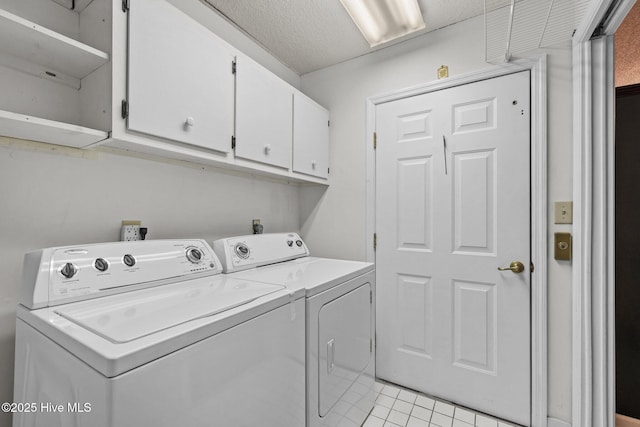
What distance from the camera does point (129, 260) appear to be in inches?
45.9

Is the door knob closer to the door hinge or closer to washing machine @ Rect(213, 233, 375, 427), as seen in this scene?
washing machine @ Rect(213, 233, 375, 427)

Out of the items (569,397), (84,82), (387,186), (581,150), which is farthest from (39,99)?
(569,397)

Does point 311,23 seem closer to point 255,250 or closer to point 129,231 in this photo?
point 255,250

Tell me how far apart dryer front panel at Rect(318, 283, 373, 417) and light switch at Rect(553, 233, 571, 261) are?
108cm

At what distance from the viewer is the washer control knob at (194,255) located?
1.38 m

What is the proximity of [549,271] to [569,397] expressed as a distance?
2.29 feet

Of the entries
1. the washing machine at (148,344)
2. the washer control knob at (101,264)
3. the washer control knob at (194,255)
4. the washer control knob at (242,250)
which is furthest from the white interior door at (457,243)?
the washer control knob at (101,264)

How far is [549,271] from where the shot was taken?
1.63 meters

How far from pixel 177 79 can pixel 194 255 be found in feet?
2.71

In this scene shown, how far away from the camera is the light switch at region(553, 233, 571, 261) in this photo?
1.57 metres

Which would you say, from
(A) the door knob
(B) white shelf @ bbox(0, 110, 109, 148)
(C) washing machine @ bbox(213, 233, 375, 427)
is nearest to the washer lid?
(C) washing machine @ bbox(213, 233, 375, 427)

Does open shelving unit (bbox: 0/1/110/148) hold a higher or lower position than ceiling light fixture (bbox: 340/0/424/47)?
lower

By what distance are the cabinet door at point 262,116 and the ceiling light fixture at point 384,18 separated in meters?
0.63

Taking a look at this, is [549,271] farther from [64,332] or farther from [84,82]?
[84,82]
